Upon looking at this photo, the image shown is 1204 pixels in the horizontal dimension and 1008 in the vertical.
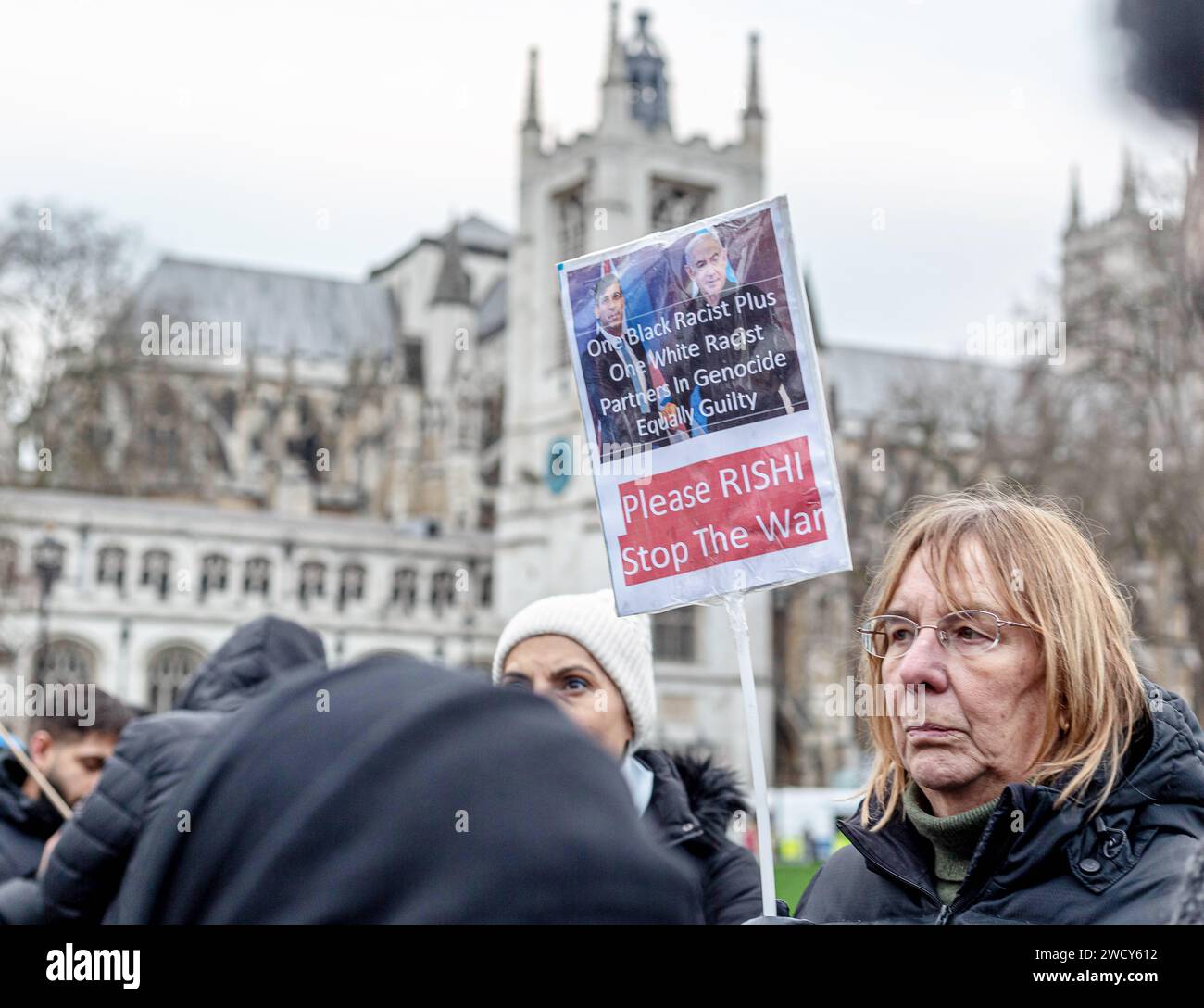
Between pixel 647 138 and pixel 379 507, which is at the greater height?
pixel 647 138

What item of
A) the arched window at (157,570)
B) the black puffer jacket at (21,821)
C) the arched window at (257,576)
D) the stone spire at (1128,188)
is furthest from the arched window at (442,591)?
the black puffer jacket at (21,821)

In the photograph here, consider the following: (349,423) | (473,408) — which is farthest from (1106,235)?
(349,423)

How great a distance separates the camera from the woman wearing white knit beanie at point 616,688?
3.37 meters

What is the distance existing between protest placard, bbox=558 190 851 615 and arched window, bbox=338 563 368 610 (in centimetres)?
3931

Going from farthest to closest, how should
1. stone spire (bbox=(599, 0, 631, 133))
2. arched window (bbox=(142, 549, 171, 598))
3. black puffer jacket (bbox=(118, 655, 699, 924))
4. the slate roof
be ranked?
the slate roof, stone spire (bbox=(599, 0, 631, 133)), arched window (bbox=(142, 549, 171, 598)), black puffer jacket (bbox=(118, 655, 699, 924))

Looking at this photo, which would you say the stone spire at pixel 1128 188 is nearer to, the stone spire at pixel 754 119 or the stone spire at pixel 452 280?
the stone spire at pixel 754 119

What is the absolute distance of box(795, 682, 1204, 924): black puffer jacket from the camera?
215 centimetres

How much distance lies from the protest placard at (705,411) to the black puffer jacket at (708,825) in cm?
63

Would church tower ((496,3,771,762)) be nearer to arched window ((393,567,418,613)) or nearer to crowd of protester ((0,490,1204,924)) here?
arched window ((393,567,418,613))

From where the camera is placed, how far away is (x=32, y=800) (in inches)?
182

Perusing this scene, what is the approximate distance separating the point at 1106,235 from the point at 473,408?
25176 millimetres

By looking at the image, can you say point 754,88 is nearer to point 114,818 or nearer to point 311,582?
point 311,582

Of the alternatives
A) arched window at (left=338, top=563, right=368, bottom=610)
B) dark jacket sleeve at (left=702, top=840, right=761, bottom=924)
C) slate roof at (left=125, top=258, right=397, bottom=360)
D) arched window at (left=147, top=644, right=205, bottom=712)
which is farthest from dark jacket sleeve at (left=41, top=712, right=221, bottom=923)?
slate roof at (left=125, top=258, right=397, bottom=360)
